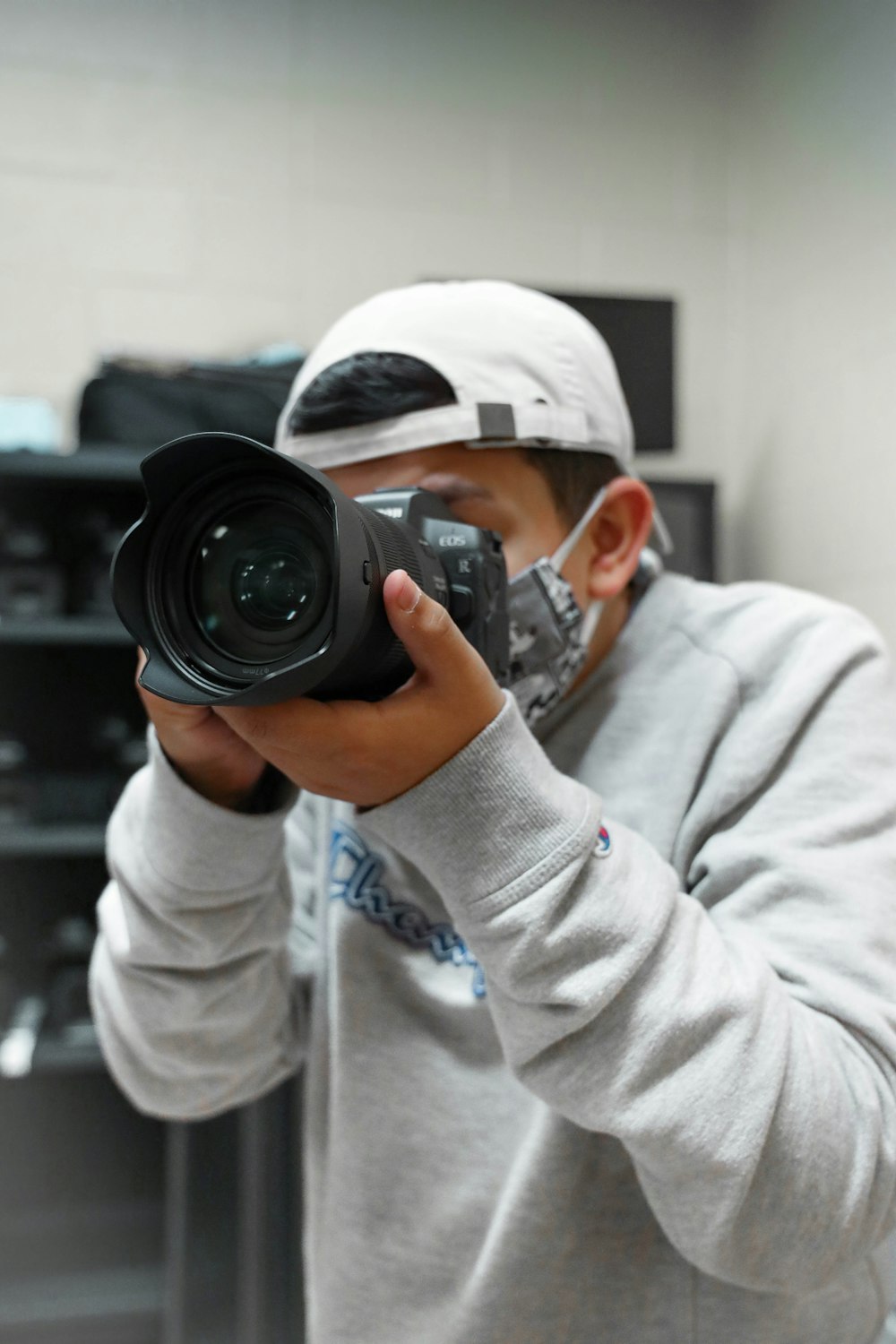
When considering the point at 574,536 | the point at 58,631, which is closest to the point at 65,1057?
the point at 58,631

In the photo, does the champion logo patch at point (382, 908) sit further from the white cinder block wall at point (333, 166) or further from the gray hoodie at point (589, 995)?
the white cinder block wall at point (333, 166)

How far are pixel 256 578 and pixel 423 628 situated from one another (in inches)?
4.2

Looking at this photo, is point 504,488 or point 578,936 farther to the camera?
point 504,488

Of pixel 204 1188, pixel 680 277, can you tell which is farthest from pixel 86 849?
pixel 680 277

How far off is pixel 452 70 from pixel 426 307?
4.17 ft

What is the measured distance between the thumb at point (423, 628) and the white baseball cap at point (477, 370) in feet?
0.71

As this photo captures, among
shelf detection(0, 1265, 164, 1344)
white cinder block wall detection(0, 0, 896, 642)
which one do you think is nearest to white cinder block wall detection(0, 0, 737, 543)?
white cinder block wall detection(0, 0, 896, 642)

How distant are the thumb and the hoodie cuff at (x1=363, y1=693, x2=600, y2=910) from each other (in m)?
0.04

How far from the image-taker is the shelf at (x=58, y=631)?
146cm

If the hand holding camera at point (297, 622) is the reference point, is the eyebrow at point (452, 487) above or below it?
above

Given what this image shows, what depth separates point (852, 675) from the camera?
23.9 inches

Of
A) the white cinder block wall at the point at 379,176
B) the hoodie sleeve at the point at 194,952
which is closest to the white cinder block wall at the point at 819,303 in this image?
the white cinder block wall at the point at 379,176

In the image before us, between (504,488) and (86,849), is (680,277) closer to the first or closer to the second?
(504,488)

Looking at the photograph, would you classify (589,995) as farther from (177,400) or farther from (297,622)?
(177,400)
